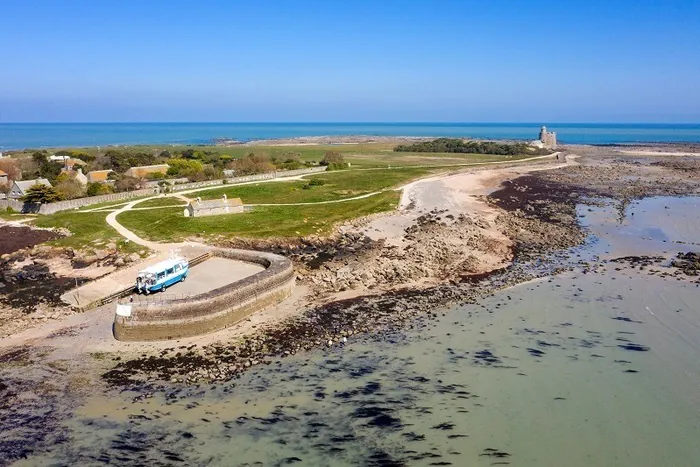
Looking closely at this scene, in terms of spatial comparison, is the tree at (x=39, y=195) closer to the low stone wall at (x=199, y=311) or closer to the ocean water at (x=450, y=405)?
the low stone wall at (x=199, y=311)

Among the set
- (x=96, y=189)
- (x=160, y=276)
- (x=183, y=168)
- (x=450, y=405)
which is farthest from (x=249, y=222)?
(x=183, y=168)

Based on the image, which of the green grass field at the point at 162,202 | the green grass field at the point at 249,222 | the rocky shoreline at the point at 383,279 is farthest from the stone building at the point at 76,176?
the rocky shoreline at the point at 383,279

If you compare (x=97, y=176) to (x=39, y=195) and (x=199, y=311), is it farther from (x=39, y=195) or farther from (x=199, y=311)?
(x=199, y=311)

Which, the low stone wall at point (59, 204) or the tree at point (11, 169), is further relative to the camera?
the tree at point (11, 169)

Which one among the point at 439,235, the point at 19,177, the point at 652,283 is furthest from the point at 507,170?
the point at 19,177

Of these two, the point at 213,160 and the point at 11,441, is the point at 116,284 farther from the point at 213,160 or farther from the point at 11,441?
the point at 213,160

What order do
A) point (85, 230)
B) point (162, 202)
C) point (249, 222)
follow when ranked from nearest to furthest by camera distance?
point (85, 230), point (249, 222), point (162, 202)

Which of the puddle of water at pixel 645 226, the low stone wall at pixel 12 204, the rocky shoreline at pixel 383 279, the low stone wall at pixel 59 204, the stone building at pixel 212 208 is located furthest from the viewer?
the low stone wall at pixel 12 204
